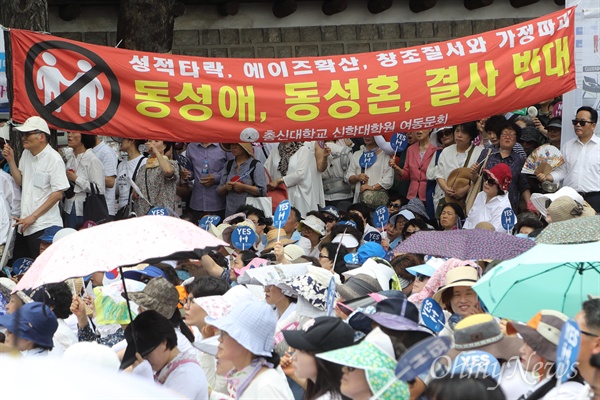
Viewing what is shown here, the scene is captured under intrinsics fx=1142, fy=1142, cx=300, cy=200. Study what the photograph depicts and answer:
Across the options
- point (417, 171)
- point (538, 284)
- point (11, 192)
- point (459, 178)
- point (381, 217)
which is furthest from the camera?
point (417, 171)

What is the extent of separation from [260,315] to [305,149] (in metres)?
6.61

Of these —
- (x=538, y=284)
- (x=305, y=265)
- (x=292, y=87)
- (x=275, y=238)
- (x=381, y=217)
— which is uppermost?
(x=292, y=87)

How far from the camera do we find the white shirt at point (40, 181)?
31.5ft

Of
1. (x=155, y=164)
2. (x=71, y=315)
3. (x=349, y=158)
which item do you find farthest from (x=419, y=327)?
(x=349, y=158)

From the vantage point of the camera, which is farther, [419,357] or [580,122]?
[580,122]

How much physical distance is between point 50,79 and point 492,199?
12.5 feet

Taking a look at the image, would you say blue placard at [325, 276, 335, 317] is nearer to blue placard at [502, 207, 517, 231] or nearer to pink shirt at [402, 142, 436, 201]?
blue placard at [502, 207, 517, 231]

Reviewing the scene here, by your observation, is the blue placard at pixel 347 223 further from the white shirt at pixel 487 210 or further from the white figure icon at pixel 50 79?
the white figure icon at pixel 50 79

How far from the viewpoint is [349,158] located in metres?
11.7

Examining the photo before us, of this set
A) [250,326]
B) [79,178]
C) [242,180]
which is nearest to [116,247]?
[250,326]

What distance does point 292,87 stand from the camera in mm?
9875

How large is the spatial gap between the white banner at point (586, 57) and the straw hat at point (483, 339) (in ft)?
18.6

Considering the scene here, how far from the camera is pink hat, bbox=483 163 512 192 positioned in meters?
9.73

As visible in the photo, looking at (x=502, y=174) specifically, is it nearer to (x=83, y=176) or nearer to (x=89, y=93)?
(x=89, y=93)
